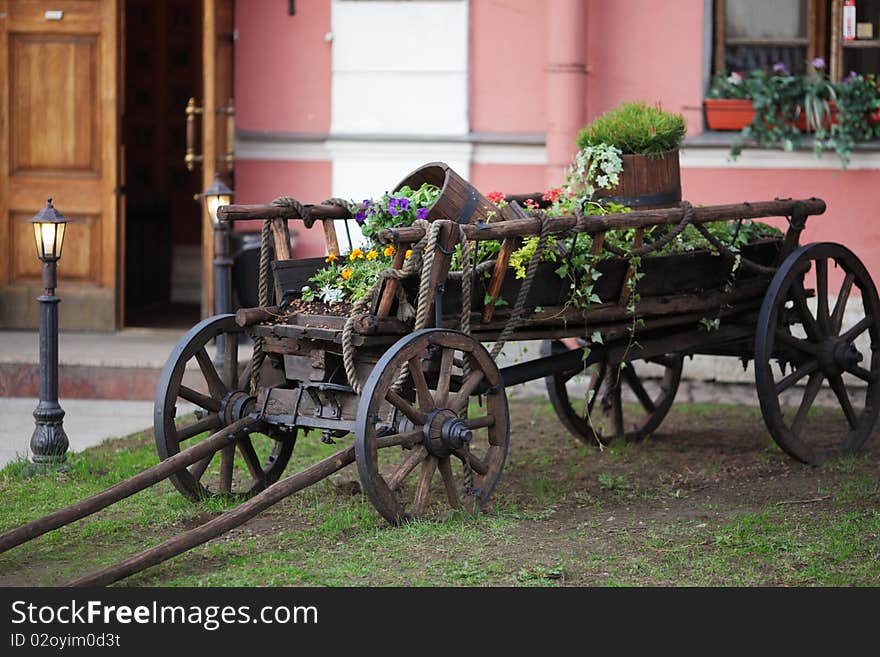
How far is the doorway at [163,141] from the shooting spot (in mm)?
11914

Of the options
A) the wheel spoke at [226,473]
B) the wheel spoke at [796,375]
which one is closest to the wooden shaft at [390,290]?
the wheel spoke at [226,473]

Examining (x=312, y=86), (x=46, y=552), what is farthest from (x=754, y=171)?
(x=46, y=552)

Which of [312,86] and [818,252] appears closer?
[818,252]

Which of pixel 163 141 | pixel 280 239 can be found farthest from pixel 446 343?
pixel 163 141

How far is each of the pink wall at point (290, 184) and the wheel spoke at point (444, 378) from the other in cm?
406

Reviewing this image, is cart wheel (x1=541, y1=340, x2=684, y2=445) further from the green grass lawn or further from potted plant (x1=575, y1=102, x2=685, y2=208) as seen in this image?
potted plant (x1=575, y1=102, x2=685, y2=208)

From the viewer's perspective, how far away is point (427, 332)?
17.3 ft

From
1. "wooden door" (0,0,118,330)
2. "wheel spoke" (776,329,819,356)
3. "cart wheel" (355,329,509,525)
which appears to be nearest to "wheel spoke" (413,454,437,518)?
"cart wheel" (355,329,509,525)

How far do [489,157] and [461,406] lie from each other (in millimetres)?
4030

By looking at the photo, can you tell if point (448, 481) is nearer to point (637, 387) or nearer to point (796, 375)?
point (796, 375)

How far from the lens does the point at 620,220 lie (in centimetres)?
588

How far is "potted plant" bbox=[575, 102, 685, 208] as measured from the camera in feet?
21.3

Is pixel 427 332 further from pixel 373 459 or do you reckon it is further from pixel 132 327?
pixel 132 327

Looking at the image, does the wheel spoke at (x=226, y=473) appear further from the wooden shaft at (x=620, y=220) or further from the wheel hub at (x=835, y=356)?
the wheel hub at (x=835, y=356)
